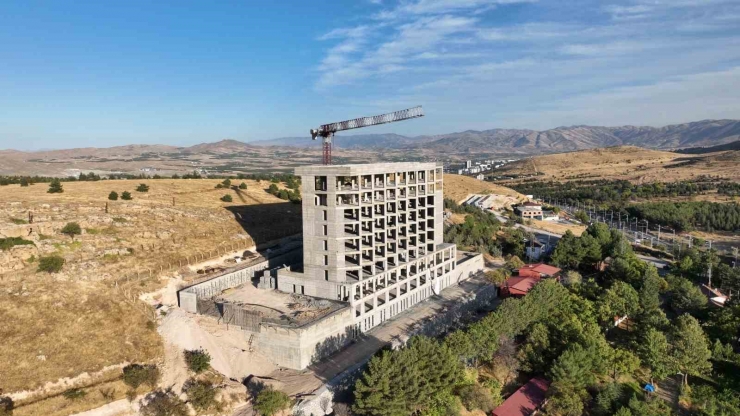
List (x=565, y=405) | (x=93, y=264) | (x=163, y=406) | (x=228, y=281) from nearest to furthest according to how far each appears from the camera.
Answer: (x=163, y=406) < (x=565, y=405) < (x=93, y=264) < (x=228, y=281)

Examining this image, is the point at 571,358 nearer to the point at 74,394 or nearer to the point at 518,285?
the point at 518,285

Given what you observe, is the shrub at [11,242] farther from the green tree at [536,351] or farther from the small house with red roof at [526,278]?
the small house with red roof at [526,278]

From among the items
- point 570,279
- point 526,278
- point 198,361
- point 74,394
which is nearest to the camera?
point 74,394

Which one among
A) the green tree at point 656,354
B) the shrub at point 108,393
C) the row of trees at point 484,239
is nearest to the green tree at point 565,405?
the green tree at point 656,354

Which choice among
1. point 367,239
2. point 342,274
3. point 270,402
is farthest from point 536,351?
point 270,402

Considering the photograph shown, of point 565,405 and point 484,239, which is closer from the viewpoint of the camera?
point 565,405

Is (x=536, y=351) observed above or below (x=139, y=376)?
below

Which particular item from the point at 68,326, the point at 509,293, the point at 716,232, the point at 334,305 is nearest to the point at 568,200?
the point at 716,232

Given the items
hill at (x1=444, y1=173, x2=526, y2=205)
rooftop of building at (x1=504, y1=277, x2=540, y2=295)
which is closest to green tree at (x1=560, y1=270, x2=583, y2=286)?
rooftop of building at (x1=504, y1=277, x2=540, y2=295)
